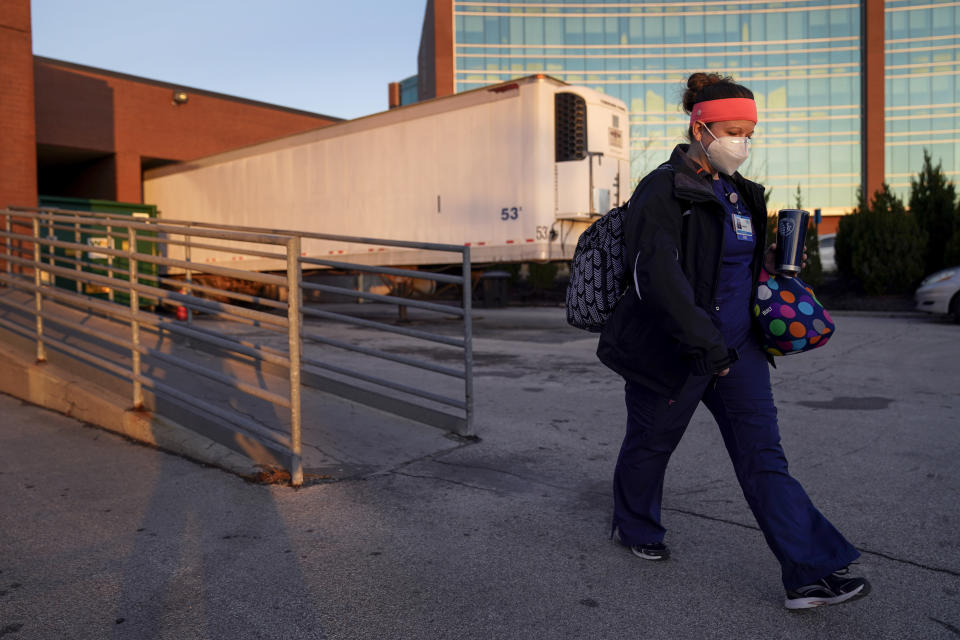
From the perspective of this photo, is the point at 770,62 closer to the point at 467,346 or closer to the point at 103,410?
the point at 467,346

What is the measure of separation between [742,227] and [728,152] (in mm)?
292

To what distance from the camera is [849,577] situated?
2.89 meters

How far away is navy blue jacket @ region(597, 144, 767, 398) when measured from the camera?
276 cm

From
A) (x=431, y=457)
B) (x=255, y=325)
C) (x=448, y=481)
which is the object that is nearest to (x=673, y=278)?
(x=448, y=481)

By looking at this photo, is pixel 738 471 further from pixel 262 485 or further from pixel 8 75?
pixel 8 75

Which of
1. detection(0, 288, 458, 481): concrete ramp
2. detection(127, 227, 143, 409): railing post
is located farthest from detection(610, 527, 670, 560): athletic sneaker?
Answer: detection(127, 227, 143, 409): railing post

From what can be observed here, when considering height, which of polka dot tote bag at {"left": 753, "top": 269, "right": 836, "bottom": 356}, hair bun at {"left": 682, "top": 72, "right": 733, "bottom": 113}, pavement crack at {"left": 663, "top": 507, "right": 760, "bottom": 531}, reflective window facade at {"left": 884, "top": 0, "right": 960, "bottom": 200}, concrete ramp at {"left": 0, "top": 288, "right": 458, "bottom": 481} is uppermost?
reflective window facade at {"left": 884, "top": 0, "right": 960, "bottom": 200}

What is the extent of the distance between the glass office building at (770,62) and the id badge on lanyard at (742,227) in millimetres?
43290

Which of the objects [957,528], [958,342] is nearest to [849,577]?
[957,528]

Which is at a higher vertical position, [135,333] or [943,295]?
[135,333]

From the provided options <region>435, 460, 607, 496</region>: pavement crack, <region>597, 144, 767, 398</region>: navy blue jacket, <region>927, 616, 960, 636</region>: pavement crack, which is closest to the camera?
<region>927, 616, 960, 636</region>: pavement crack

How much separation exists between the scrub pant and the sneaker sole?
0.19 ft

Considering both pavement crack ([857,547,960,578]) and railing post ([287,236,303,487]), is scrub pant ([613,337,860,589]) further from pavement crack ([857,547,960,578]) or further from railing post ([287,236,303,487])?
railing post ([287,236,303,487])

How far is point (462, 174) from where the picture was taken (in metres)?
14.1
